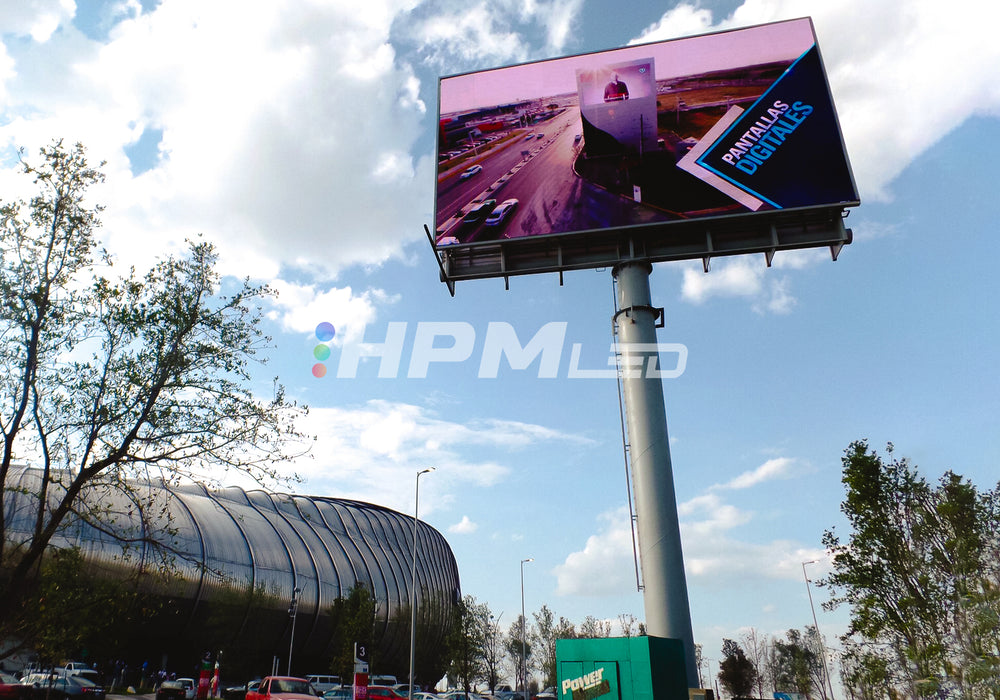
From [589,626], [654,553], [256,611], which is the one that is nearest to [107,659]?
[256,611]

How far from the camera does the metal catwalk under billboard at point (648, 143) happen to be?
72.4 feet

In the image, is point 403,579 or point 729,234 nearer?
point 729,234

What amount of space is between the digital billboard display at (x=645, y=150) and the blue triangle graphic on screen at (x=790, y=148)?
0.14ft

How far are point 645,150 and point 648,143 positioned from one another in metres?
0.30

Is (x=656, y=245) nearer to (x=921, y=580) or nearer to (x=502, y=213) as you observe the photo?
(x=502, y=213)

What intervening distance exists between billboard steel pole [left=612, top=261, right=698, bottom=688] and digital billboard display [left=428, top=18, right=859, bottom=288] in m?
2.66

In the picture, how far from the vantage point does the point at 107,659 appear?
128 ft

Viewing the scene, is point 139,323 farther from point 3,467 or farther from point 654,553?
point 654,553

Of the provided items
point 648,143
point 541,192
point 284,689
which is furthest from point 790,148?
point 284,689

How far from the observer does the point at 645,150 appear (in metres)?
23.4

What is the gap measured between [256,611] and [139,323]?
1834 inches

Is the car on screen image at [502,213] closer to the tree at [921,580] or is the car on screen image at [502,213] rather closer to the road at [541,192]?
the road at [541,192]

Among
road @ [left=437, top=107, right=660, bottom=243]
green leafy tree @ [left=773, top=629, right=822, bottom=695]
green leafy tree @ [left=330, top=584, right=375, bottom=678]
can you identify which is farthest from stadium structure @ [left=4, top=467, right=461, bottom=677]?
green leafy tree @ [left=773, top=629, right=822, bottom=695]

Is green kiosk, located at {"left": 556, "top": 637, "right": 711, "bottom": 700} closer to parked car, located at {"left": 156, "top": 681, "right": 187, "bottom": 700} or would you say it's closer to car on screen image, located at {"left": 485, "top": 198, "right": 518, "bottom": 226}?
car on screen image, located at {"left": 485, "top": 198, "right": 518, "bottom": 226}
